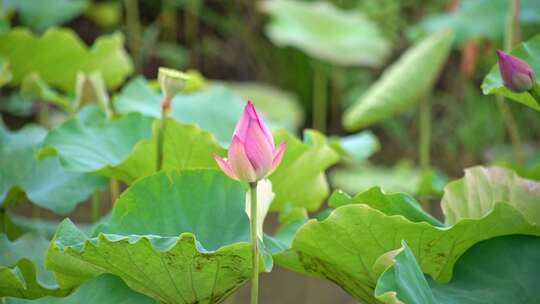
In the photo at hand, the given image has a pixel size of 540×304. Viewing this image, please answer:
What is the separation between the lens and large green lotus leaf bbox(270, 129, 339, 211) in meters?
1.15

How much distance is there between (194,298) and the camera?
851mm

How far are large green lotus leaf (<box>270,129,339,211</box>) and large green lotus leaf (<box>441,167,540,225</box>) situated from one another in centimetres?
26

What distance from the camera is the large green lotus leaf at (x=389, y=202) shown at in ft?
2.91

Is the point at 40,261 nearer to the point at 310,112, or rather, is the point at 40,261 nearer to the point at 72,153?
the point at 72,153

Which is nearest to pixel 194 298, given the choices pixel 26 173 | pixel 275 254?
pixel 275 254

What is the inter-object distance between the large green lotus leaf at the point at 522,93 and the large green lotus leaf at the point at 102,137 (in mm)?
463

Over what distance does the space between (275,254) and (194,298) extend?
0.09 metres

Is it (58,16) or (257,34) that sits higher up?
(58,16)

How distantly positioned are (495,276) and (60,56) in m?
1.04

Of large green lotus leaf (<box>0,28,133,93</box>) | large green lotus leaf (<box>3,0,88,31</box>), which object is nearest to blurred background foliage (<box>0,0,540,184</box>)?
large green lotus leaf (<box>3,0,88,31</box>)

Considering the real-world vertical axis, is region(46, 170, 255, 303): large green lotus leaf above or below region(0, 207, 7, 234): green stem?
above

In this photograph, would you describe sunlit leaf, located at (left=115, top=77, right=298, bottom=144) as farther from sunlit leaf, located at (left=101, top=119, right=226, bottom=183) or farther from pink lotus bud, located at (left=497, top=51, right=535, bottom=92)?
pink lotus bud, located at (left=497, top=51, right=535, bottom=92)

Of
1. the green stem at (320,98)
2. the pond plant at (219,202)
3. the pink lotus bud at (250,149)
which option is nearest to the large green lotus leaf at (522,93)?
the pond plant at (219,202)

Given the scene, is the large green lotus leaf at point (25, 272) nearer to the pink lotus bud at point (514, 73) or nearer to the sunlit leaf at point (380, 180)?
the pink lotus bud at point (514, 73)
